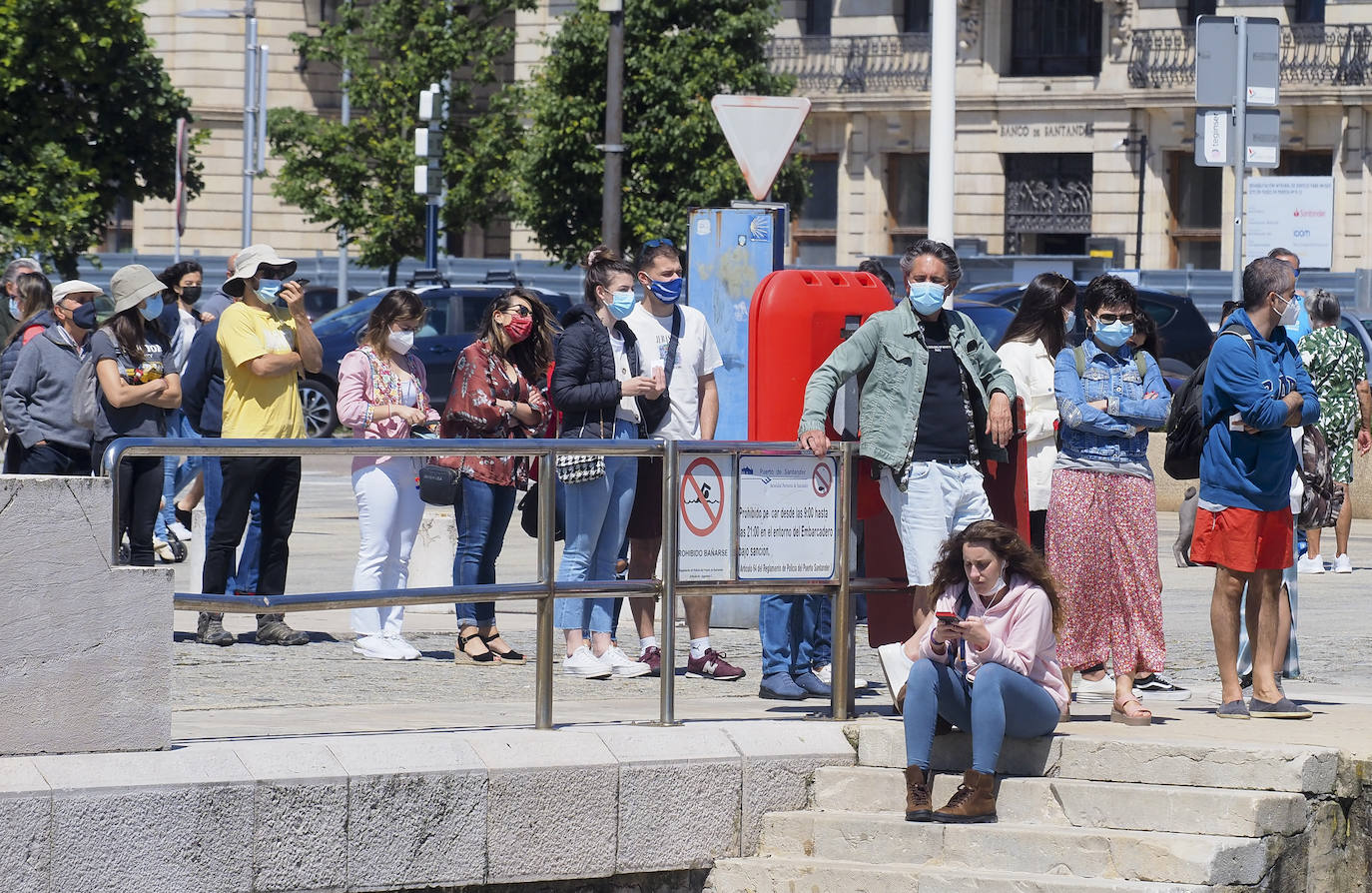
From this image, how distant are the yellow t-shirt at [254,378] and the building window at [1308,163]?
3093 cm

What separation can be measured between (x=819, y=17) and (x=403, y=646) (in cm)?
3636

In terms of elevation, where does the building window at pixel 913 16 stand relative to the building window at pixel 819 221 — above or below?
above

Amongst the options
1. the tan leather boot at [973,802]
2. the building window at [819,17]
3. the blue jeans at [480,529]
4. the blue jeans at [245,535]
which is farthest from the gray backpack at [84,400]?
the building window at [819,17]

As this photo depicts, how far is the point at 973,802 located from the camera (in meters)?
6.97

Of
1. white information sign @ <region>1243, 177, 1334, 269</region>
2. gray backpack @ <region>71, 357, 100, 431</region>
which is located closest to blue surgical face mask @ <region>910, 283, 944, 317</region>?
gray backpack @ <region>71, 357, 100, 431</region>

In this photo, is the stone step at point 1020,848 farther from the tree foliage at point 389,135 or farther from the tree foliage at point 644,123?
the tree foliage at point 389,135

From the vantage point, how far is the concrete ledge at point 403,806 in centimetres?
610

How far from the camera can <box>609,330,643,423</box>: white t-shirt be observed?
29.0ft

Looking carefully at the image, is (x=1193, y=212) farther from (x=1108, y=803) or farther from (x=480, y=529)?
(x=1108, y=803)

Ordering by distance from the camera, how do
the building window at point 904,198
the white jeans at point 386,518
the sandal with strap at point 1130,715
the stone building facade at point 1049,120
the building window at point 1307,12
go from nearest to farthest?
the sandal with strap at point 1130,715 < the white jeans at point 386,518 < the stone building facade at point 1049,120 < the building window at point 1307,12 < the building window at point 904,198

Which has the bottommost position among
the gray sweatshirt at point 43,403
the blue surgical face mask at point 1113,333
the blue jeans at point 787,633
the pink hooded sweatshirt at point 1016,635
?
the blue jeans at point 787,633

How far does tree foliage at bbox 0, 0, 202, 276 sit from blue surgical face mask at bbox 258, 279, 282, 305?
1556 centimetres

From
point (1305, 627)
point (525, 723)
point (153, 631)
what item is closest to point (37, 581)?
point (153, 631)

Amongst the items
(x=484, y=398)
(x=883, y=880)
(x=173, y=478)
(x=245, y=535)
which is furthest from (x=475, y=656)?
(x=173, y=478)
